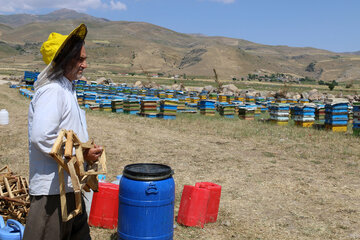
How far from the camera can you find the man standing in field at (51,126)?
105 inches

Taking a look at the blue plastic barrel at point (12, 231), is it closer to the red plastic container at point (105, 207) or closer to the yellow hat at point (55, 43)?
the red plastic container at point (105, 207)

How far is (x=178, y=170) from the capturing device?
25.9 ft

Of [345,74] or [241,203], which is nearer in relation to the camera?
[241,203]

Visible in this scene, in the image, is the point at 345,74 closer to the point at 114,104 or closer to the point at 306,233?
the point at 114,104

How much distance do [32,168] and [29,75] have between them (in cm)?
3802

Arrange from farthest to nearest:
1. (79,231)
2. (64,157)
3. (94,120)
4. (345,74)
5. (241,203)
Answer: (345,74)
(94,120)
(241,203)
(79,231)
(64,157)

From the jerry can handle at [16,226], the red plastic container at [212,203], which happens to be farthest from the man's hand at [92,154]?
the red plastic container at [212,203]

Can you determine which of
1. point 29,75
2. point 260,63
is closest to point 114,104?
point 29,75

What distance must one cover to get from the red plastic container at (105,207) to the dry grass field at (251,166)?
0.12m

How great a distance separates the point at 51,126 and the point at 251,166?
6.46m

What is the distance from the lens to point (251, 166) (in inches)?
333

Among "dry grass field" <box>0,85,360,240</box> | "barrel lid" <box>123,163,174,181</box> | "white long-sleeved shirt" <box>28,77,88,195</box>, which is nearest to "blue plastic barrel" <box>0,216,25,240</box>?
"dry grass field" <box>0,85,360,240</box>

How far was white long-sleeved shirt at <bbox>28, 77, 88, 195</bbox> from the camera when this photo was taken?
2.65m

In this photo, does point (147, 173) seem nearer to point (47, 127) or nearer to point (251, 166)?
point (47, 127)
